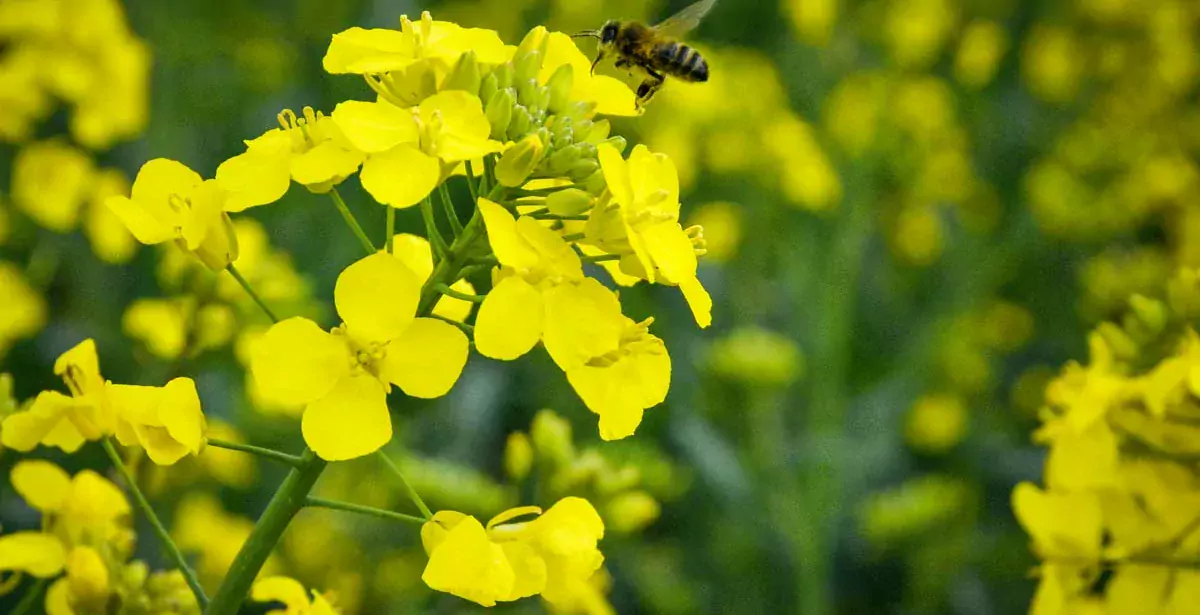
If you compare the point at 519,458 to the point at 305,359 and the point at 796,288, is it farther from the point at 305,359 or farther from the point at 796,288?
the point at 796,288

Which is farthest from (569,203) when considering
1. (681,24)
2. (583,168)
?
(681,24)

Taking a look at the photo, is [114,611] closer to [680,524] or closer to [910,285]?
[680,524]

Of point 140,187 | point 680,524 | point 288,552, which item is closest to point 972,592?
point 680,524

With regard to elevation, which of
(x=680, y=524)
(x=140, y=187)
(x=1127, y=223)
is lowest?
(x=680, y=524)

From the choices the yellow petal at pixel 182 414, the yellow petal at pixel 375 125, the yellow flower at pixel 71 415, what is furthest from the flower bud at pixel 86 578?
the yellow petal at pixel 375 125

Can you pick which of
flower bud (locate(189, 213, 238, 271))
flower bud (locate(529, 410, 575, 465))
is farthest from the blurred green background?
flower bud (locate(189, 213, 238, 271))

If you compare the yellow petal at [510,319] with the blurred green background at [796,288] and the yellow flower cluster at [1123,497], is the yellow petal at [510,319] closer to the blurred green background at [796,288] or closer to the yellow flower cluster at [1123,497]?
the blurred green background at [796,288]

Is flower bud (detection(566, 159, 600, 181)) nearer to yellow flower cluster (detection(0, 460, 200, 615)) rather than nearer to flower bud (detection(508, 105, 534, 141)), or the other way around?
flower bud (detection(508, 105, 534, 141))
